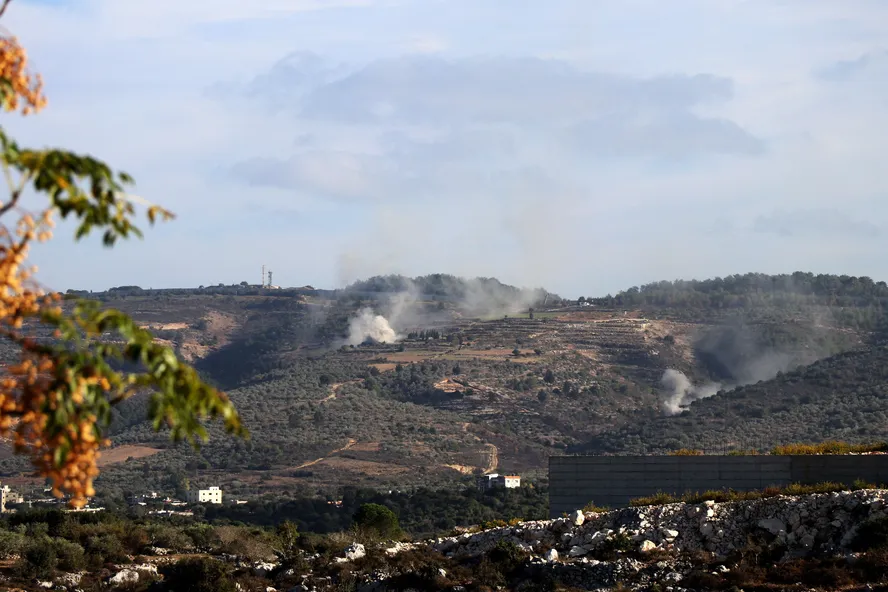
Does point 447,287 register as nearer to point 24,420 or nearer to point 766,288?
point 766,288

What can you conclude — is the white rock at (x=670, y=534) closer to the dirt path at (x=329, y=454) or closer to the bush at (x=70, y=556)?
the bush at (x=70, y=556)

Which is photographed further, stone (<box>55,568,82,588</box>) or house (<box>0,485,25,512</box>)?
house (<box>0,485,25,512</box>)

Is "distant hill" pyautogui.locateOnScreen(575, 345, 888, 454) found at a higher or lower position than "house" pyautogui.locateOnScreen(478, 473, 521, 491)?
higher

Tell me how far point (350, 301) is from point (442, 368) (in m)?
45.5

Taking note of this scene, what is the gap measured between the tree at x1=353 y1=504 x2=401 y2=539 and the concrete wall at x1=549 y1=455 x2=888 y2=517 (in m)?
10.3

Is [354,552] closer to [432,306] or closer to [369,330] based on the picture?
[369,330]

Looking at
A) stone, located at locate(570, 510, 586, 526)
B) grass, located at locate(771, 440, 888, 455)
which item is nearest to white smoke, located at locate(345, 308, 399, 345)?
grass, located at locate(771, 440, 888, 455)

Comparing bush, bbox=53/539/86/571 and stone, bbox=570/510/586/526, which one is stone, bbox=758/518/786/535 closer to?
stone, bbox=570/510/586/526

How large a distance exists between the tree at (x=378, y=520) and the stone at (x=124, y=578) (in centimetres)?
1320

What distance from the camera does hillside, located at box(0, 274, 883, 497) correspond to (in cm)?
10088

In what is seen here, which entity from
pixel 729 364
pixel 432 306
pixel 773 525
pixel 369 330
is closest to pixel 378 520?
pixel 773 525

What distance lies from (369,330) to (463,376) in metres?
33.4

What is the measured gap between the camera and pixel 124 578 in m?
34.1

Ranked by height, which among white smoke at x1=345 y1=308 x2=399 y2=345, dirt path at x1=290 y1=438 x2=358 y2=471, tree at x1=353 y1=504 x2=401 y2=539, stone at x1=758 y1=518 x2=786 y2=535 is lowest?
dirt path at x1=290 y1=438 x2=358 y2=471
